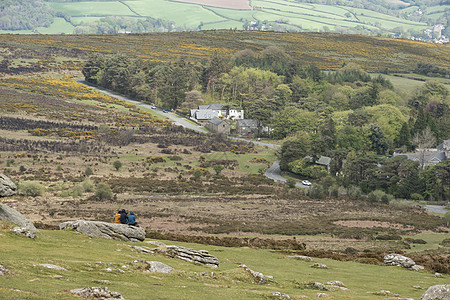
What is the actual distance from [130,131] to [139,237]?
10428 cm

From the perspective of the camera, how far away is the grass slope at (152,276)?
21922 millimetres

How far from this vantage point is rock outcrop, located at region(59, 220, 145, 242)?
116ft

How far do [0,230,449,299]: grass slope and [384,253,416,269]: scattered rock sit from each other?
2363 millimetres

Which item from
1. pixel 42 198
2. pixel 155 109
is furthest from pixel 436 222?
pixel 155 109

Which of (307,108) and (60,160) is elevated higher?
(307,108)

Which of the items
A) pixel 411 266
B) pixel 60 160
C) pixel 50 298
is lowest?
pixel 60 160

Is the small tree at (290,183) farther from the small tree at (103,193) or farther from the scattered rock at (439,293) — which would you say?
the scattered rock at (439,293)

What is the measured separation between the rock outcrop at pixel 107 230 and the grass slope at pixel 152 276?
46.5 inches

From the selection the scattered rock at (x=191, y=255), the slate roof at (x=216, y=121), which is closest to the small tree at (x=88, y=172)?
the slate roof at (x=216, y=121)

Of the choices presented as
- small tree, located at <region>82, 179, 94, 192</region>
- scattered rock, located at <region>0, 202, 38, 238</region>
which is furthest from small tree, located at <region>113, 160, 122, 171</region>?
scattered rock, located at <region>0, 202, 38, 238</region>

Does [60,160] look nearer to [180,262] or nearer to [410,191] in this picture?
[410,191]

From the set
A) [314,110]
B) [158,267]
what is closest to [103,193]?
[158,267]

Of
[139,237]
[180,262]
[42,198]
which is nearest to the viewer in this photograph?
[180,262]

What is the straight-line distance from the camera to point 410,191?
344 ft
